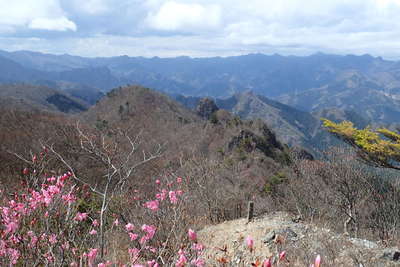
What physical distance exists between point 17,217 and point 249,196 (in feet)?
41.2

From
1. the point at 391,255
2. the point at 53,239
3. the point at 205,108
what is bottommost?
the point at 205,108

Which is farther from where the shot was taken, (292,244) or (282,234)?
(282,234)

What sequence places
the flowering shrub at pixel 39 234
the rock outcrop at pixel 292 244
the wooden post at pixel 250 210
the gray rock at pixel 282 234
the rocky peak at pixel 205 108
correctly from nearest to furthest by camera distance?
the flowering shrub at pixel 39 234, the rock outcrop at pixel 292 244, the gray rock at pixel 282 234, the wooden post at pixel 250 210, the rocky peak at pixel 205 108

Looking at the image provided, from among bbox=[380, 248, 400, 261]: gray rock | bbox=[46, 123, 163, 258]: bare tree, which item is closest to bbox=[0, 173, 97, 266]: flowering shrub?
bbox=[46, 123, 163, 258]: bare tree

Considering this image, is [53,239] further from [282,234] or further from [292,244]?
[282,234]

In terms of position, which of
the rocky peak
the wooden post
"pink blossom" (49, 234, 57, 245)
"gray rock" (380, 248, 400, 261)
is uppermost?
"pink blossom" (49, 234, 57, 245)

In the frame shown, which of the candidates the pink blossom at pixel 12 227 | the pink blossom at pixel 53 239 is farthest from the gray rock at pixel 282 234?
the pink blossom at pixel 12 227

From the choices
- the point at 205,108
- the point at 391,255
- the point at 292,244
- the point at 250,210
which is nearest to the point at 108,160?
the point at 292,244

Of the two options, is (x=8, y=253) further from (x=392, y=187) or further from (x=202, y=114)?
(x=202, y=114)

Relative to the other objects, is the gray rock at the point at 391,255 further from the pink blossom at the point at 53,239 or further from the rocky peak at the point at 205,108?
the rocky peak at the point at 205,108

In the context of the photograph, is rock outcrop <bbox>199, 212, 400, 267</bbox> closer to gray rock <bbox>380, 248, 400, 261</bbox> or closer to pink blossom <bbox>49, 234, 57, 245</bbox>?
gray rock <bbox>380, 248, 400, 261</bbox>

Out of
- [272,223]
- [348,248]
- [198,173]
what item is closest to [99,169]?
[198,173]

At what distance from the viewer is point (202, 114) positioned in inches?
4560

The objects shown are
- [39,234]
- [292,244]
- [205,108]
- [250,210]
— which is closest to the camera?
[39,234]
